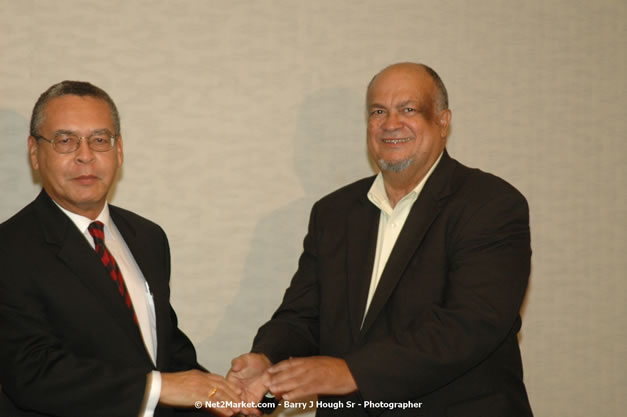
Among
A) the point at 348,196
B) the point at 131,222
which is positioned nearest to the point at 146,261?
the point at 131,222

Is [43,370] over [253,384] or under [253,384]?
over

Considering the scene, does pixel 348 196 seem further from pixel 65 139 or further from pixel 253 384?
pixel 65 139

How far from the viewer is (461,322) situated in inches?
93.0

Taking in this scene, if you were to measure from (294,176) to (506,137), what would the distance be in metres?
1.23

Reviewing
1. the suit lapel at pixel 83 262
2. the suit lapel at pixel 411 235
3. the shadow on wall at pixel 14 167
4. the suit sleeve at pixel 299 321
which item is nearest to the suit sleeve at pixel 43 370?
the suit lapel at pixel 83 262

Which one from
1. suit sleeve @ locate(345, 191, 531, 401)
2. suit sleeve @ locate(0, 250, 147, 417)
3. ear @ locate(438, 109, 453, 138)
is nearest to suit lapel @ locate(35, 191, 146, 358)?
suit sleeve @ locate(0, 250, 147, 417)

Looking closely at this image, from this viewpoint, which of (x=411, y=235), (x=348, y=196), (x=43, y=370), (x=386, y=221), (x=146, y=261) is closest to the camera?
(x=43, y=370)

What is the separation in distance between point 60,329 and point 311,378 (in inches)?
34.2

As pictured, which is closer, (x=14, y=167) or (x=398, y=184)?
(x=398, y=184)

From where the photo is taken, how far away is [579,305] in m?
3.94

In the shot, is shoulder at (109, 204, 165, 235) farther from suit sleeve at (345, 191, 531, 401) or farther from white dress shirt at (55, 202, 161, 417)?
suit sleeve at (345, 191, 531, 401)

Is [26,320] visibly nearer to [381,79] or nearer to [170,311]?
[170,311]

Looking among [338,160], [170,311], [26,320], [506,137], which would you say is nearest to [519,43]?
[506,137]

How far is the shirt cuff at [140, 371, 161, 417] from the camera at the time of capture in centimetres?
229
